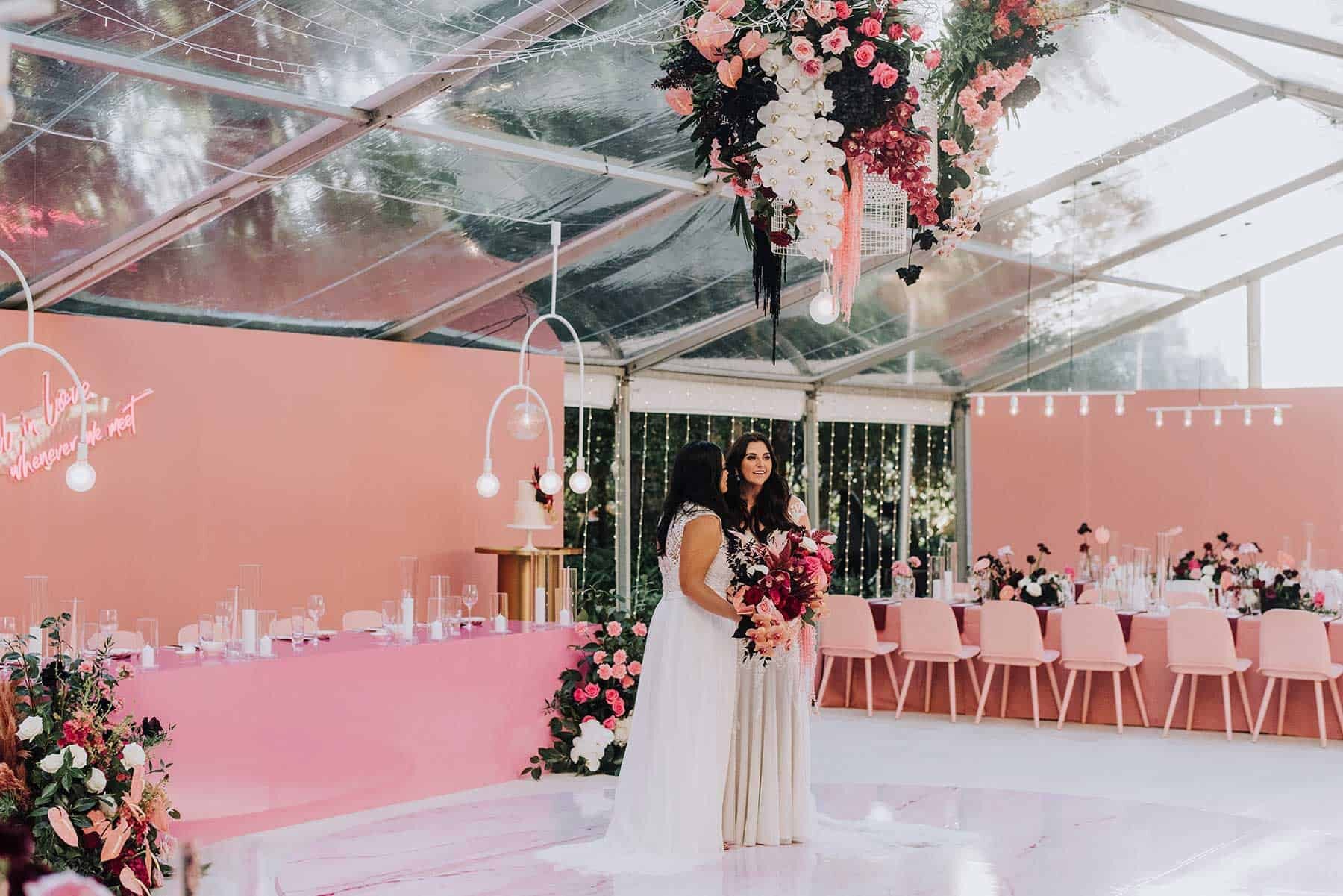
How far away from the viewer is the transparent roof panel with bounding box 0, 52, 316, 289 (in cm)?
634

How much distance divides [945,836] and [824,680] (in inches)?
171

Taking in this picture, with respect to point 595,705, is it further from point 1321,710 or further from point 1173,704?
point 1321,710

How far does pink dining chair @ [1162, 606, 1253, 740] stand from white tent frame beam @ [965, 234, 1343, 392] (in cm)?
539

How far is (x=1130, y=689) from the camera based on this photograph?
31.4ft

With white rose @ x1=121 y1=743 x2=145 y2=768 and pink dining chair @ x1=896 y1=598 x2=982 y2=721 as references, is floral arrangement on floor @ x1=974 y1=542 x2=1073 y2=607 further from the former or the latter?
white rose @ x1=121 y1=743 x2=145 y2=768

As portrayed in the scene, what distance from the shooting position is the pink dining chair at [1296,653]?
868 cm

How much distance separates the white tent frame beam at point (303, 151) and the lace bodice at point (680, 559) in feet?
7.48

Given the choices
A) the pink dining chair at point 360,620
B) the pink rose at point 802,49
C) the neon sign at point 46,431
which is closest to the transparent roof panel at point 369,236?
the neon sign at point 46,431

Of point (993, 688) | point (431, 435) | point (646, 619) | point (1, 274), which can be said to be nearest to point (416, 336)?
point (431, 435)

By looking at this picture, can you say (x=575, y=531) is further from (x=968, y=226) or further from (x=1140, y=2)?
(x=968, y=226)

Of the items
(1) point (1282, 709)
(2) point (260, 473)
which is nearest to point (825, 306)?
(1) point (1282, 709)

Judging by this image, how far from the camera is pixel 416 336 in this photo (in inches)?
422

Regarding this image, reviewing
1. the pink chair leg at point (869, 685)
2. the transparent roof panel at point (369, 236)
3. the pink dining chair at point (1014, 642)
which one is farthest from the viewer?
the pink chair leg at point (869, 685)

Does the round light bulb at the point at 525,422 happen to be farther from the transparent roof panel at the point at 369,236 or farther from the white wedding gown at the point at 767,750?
the white wedding gown at the point at 767,750
